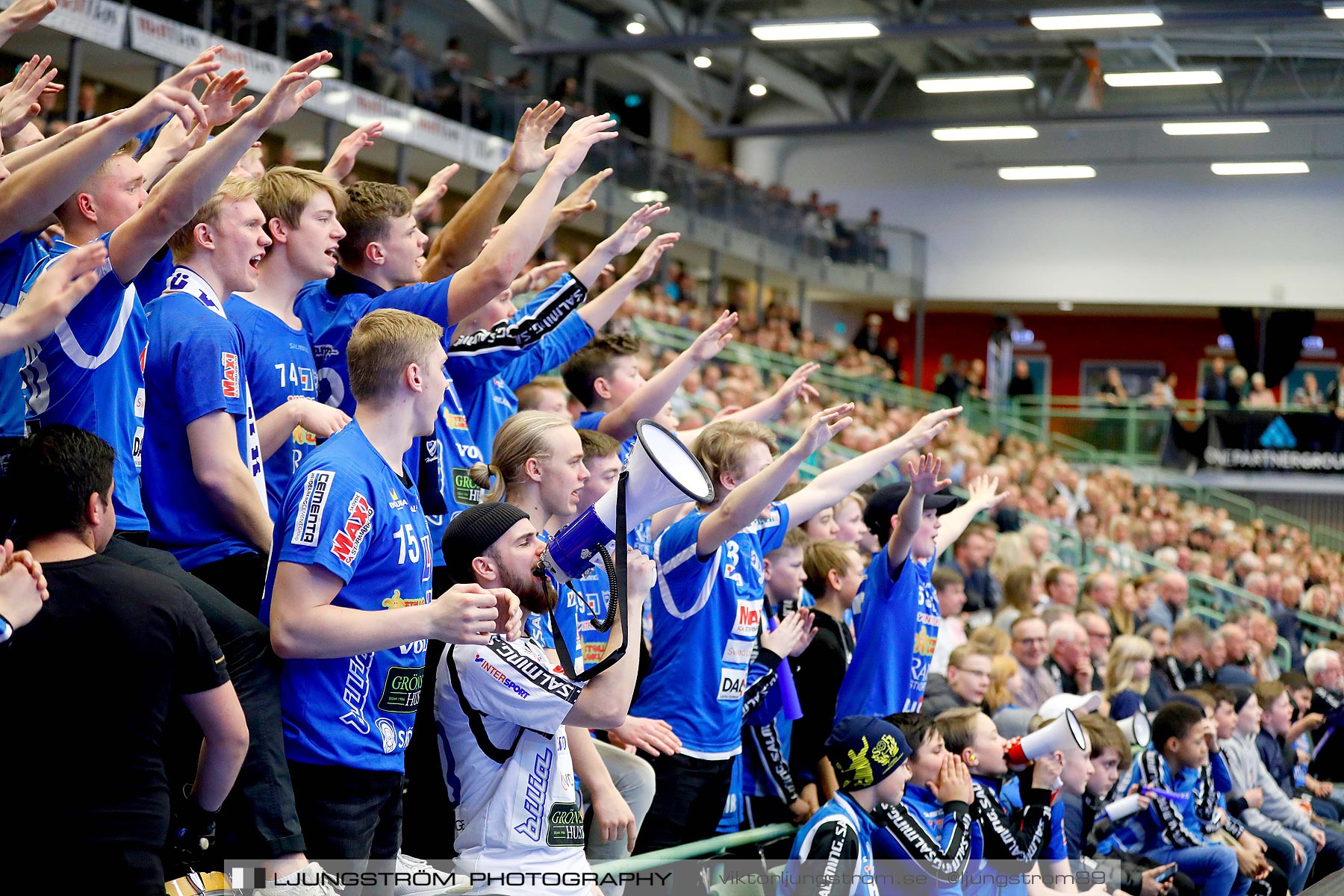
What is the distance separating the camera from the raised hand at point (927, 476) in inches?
181

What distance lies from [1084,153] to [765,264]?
6.99 meters

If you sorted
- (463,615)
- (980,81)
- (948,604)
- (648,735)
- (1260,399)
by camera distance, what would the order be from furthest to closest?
(1260,399)
(980,81)
(948,604)
(648,735)
(463,615)

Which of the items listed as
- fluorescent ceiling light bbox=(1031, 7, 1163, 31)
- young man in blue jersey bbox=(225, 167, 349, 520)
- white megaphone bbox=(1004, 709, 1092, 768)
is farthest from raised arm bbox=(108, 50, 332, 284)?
fluorescent ceiling light bbox=(1031, 7, 1163, 31)

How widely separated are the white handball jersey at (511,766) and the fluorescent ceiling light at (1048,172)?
79.1 ft

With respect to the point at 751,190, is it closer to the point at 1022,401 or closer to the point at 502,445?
the point at 1022,401

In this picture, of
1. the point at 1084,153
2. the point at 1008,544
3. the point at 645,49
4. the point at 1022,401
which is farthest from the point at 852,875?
the point at 1084,153

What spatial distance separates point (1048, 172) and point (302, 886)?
81.5 ft

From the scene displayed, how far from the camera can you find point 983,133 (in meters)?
23.2

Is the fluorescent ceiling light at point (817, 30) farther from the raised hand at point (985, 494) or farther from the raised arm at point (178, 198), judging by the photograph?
the raised arm at point (178, 198)

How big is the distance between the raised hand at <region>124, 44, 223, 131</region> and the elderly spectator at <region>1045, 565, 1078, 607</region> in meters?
6.78

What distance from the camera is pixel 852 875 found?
3.90 meters

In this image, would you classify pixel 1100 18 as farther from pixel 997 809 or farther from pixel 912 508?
pixel 997 809

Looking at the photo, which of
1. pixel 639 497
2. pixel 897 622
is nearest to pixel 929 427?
pixel 897 622

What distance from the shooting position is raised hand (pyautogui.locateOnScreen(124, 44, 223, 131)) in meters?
2.57
